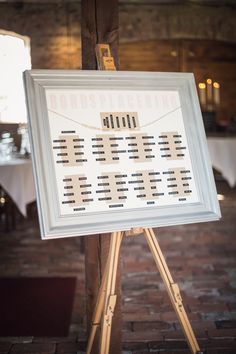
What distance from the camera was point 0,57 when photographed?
227 cm

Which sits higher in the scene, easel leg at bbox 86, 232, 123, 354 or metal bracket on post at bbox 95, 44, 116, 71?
metal bracket on post at bbox 95, 44, 116, 71

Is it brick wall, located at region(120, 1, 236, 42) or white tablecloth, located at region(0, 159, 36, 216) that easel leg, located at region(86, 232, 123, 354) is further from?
brick wall, located at region(120, 1, 236, 42)

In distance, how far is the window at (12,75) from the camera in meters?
2.31

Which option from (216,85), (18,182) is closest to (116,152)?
(18,182)

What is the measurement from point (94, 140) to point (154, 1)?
6457mm

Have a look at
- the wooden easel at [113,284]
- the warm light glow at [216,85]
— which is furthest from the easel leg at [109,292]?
the warm light glow at [216,85]

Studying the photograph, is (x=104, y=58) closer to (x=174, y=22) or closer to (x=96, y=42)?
(x=96, y=42)

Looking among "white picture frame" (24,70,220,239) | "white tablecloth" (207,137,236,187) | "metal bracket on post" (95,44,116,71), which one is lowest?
"white tablecloth" (207,137,236,187)

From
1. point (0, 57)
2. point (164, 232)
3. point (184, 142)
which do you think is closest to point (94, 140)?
point (184, 142)

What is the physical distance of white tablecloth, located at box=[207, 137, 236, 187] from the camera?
21.8 feet

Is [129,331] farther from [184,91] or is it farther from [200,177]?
[184,91]

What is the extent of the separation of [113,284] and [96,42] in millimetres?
1082

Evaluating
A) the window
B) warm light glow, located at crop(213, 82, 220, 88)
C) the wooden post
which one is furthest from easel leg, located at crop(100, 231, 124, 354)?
warm light glow, located at crop(213, 82, 220, 88)

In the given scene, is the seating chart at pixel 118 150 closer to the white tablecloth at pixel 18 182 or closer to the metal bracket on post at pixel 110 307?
the metal bracket on post at pixel 110 307
